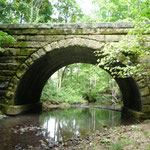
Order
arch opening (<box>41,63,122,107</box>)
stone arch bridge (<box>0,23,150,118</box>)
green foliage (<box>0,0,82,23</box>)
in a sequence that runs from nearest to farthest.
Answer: stone arch bridge (<box>0,23,150,118</box>) < green foliage (<box>0,0,82,23</box>) < arch opening (<box>41,63,122,107</box>)

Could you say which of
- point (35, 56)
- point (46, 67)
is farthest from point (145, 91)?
point (46, 67)

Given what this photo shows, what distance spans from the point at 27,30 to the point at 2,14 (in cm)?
809

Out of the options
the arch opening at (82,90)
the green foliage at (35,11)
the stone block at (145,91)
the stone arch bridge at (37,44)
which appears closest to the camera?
the stone block at (145,91)

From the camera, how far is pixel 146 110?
5.82 meters

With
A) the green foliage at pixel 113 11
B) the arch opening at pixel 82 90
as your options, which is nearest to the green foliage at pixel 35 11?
the green foliage at pixel 113 11

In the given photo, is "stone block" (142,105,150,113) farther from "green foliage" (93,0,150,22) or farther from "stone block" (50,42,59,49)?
"green foliage" (93,0,150,22)

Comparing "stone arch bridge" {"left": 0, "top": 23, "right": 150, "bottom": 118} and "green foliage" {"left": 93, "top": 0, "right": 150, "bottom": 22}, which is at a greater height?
"green foliage" {"left": 93, "top": 0, "right": 150, "bottom": 22}

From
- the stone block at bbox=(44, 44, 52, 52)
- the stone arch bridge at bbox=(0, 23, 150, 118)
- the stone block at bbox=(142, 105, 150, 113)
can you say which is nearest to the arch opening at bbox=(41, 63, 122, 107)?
the stone arch bridge at bbox=(0, 23, 150, 118)

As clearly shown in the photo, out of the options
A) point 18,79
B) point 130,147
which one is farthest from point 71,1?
point 130,147

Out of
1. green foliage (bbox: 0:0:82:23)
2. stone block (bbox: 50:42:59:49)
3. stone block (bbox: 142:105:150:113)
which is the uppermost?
green foliage (bbox: 0:0:82:23)

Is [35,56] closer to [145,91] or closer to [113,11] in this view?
[145,91]

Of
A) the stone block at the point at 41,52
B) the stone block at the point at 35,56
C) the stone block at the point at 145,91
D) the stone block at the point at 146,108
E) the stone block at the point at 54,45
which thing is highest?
the stone block at the point at 54,45

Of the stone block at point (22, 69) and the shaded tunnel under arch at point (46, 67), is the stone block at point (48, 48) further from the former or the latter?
the stone block at point (22, 69)

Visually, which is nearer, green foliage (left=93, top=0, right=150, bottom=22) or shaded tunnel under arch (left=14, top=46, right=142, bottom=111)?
shaded tunnel under arch (left=14, top=46, right=142, bottom=111)
